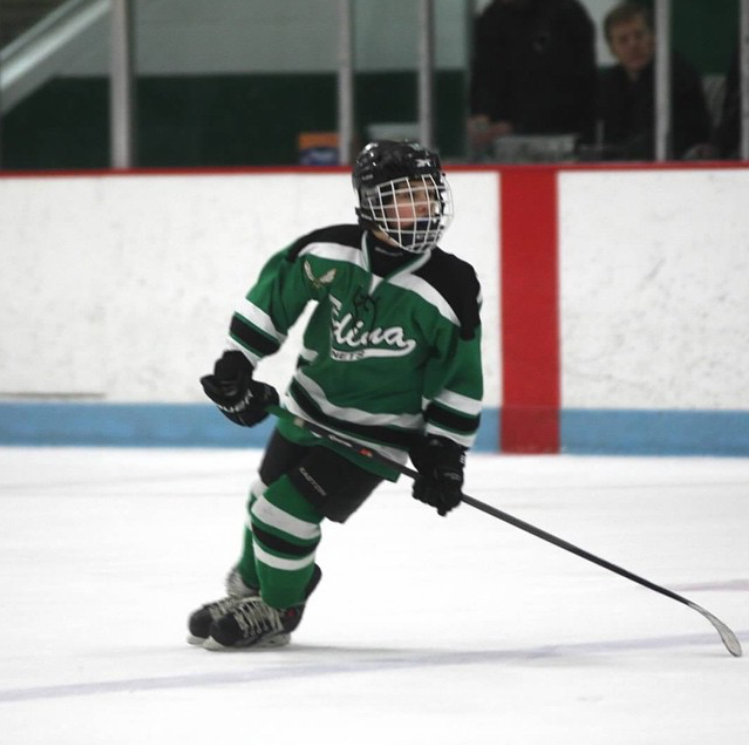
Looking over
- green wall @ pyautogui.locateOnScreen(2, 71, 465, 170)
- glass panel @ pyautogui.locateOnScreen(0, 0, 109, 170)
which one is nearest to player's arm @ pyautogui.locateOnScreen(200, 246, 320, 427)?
green wall @ pyautogui.locateOnScreen(2, 71, 465, 170)

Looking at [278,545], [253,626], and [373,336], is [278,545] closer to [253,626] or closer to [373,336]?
[253,626]

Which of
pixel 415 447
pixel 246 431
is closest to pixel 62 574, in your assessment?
pixel 415 447

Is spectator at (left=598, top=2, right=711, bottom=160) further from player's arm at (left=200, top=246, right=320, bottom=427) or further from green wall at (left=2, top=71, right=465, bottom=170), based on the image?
player's arm at (left=200, top=246, right=320, bottom=427)

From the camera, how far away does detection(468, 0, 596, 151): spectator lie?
767 cm

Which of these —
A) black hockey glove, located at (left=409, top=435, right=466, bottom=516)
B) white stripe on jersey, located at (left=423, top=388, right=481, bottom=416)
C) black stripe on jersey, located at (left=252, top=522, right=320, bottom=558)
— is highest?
white stripe on jersey, located at (left=423, top=388, right=481, bottom=416)

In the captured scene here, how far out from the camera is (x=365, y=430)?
3.89 m

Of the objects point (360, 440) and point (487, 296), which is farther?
point (487, 296)

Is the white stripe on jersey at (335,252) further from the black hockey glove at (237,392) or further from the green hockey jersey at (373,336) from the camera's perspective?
the black hockey glove at (237,392)

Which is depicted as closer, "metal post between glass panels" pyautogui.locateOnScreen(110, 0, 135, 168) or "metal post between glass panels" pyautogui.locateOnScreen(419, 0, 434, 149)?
"metal post between glass panels" pyautogui.locateOnScreen(419, 0, 434, 149)

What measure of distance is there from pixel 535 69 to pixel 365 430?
4.08 metres

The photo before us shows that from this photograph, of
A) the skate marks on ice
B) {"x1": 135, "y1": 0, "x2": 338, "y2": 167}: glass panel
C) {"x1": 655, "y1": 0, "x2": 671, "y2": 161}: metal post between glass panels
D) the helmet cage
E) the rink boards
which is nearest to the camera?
the skate marks on ice

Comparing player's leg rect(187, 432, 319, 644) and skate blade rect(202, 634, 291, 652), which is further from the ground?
player's leg rect(187, 432, 319, 644)

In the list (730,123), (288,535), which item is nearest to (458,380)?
(288,535)

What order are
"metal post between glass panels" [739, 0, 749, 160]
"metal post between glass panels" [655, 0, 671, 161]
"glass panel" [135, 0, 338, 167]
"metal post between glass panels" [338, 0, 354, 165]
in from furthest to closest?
"glass panel" [135, 0, 338, 167] < "metal post between glass panels" [338, 0, 354, 165] < "metal post between glass panels" [655, 0, 671, 161] < "metal post between glass panels" [739, 0, 749, 160]
